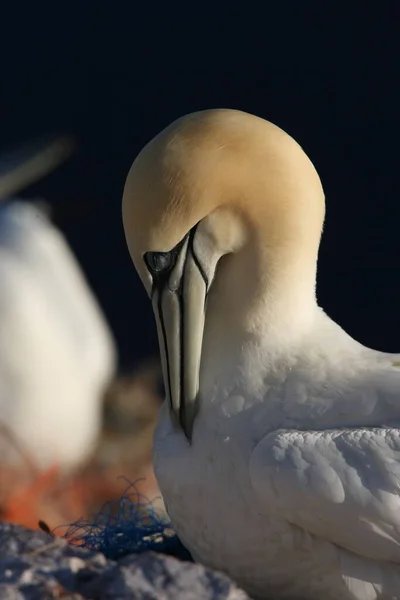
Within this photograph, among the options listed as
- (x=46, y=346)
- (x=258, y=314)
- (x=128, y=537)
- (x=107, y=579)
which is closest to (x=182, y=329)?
(x=258, y=314)

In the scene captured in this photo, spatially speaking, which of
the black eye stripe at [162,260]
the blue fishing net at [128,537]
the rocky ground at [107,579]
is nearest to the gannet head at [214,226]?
the black eye stripe at [162,260]

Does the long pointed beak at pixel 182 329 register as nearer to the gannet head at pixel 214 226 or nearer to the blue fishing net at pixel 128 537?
the gannet head at pixel 214 226

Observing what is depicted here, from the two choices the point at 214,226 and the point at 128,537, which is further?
the point at 128,537

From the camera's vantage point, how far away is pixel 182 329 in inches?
113

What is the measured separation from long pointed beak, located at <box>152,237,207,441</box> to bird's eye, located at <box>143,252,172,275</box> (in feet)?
0.07

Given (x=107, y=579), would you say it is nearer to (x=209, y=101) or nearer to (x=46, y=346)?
(x=46, y=346)

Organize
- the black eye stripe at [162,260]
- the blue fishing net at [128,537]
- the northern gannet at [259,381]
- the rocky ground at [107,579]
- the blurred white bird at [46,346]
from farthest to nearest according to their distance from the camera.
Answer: the blurred white bird at [46,346] < the blue fishing net at [128,537] < the black eye stripe at [162,260] < the northern gannet at [259,381] < the rocky ground at [107,579]

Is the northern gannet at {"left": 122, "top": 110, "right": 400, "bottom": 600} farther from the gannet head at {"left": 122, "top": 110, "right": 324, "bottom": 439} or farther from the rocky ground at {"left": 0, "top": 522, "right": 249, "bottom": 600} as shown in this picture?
the rocky ground at {"left": 0, "top": 522, "right": 249, "bottom": 600}

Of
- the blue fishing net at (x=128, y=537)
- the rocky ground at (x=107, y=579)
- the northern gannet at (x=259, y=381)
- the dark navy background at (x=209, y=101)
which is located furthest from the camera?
the dark navy background at (x=209, y=101)

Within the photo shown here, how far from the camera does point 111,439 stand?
230 inches

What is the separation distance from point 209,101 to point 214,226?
348 centimetres

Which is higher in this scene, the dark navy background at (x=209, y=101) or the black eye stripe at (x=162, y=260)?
the black eye stripe at (x=162, y=260)

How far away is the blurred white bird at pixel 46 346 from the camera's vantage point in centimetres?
536

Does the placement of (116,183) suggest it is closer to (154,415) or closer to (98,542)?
(154,415)
